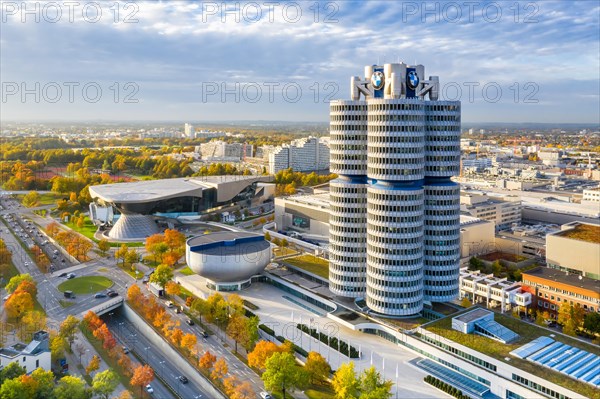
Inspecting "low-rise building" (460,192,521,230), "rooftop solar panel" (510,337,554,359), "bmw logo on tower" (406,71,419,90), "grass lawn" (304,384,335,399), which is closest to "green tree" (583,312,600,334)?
"rooftop solar panel" (510,337,554,359)

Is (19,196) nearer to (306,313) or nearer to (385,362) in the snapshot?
(306,313)

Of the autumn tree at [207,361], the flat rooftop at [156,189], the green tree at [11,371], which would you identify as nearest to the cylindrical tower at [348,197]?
the autumn tree at [207,361]

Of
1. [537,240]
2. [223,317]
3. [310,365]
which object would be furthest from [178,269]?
[537,240]

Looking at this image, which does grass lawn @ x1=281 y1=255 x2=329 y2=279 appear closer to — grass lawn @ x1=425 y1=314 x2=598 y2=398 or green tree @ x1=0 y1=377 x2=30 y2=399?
grass lawn @ x1=425 y1=314 x2=598 y2=398

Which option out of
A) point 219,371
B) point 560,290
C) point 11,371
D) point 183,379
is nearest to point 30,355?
point 11,371

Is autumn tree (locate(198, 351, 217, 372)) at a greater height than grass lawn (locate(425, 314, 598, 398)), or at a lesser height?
lesser

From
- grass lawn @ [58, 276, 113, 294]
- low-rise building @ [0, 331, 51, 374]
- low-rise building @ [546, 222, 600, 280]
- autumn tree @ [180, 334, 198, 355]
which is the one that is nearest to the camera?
low-rise building @ [0, 331, 51, 374]

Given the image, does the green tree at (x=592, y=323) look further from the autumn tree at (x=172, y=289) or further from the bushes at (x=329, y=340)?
the autumn tree at (x=172, y=289)
